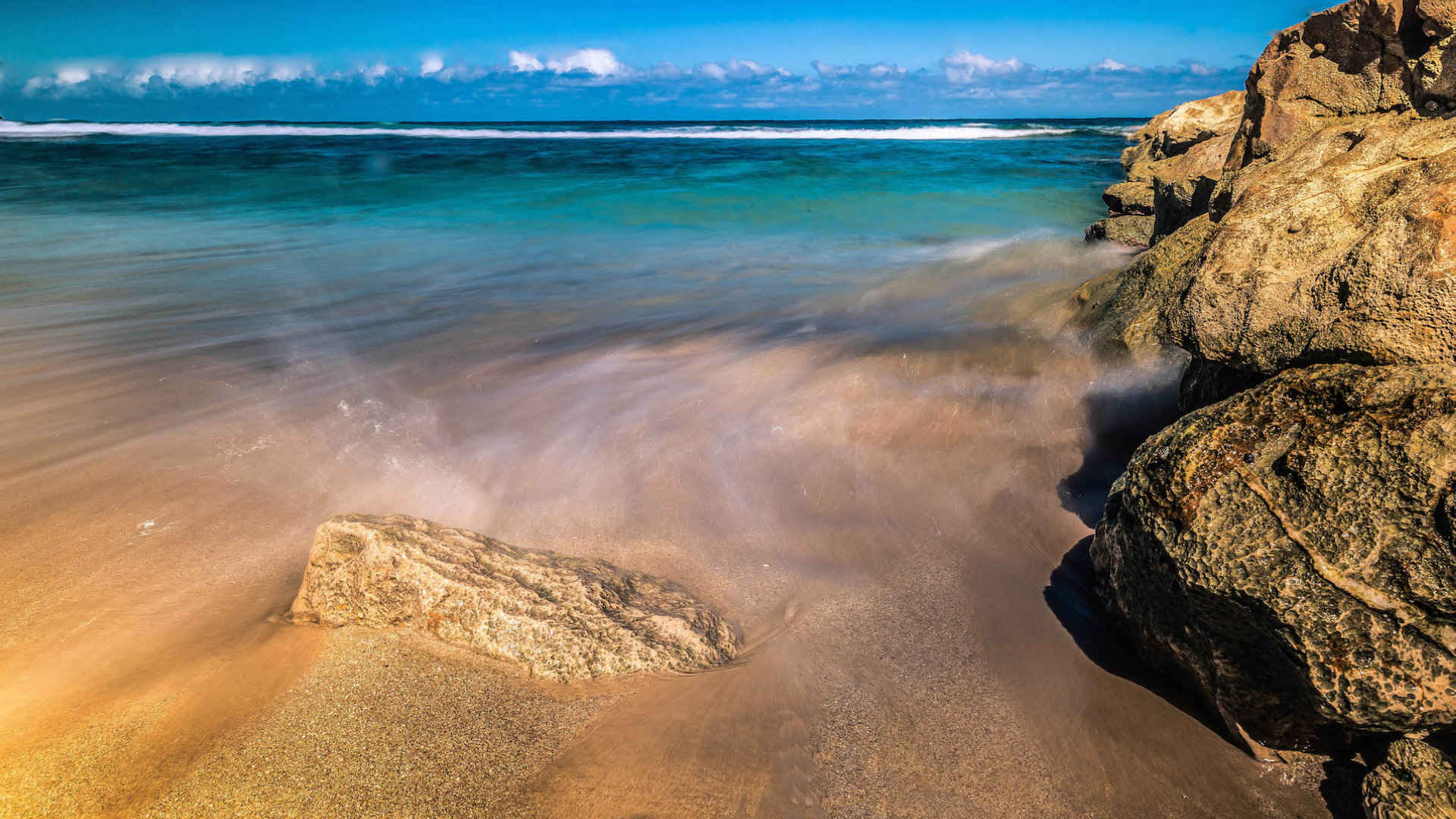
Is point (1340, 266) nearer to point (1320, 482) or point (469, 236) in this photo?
point (1320, 482)

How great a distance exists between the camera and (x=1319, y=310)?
7.14ft

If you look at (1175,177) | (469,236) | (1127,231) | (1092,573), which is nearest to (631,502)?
(1092,573)

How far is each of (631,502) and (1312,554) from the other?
245 centimetres

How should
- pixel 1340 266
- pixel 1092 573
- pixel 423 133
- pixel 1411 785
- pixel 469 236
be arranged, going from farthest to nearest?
pixel 423 133 < pixel 469 236 < pixel 1092 573 < pixel 1340 266 < pixel 1411 785

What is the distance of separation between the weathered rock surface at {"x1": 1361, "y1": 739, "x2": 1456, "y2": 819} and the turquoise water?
5057 mm

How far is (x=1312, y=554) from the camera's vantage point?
176cm

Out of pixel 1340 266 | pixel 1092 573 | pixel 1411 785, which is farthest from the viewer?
pixel 1092 573

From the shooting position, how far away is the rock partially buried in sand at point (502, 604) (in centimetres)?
229

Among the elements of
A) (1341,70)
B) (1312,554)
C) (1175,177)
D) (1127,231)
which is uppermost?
(1341,70)

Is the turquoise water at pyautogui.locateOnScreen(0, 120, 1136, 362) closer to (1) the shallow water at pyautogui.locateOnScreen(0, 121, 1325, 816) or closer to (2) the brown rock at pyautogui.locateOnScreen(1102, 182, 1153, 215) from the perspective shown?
(1) the shallow water at pyautogui.locateOnScreen(0, 121, 1325, 816)

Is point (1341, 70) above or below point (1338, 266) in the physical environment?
above

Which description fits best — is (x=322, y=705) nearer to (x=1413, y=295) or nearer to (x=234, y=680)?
(x=234, y=680)

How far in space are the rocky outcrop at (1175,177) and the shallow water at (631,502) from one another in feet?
2.53

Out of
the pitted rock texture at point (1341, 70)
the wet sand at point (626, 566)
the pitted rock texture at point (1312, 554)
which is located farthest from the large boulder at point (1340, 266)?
the pitted rock texture at point (1341, 70)
